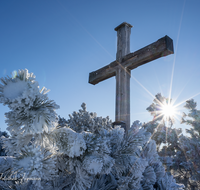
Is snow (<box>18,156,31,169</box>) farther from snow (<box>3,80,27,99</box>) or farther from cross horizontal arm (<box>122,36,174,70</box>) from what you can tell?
cross horizontal arm (<box>122,36,174,70</box>)

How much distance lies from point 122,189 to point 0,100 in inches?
37.3

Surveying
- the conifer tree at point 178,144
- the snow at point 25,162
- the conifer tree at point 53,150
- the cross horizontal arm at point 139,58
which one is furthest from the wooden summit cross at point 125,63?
the conifer tree at point 178,144

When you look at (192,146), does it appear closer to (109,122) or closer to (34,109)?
(109,122)

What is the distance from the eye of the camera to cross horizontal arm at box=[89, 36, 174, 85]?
3.62 metres

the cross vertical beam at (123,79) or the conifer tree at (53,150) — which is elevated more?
the cross vertical beam at (123,79)

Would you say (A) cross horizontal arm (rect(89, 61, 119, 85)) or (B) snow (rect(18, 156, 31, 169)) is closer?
(B) snow (rect(18, 156, 31, 169))

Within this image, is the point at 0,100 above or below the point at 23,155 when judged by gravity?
above

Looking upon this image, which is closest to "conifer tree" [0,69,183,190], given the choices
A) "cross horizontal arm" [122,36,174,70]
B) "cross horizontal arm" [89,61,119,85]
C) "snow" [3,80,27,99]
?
"snow" [3,80,27,99]

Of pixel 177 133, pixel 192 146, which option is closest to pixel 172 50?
pixel 192 146

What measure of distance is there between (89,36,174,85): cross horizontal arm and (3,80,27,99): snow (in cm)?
333

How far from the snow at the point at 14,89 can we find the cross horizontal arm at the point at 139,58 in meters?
3.33

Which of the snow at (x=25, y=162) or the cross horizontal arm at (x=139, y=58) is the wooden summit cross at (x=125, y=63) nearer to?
the cross horizontal arm at (x=139, y=58)

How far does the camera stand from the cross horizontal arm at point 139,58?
3623 millimetres

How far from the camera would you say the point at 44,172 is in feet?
2.97
